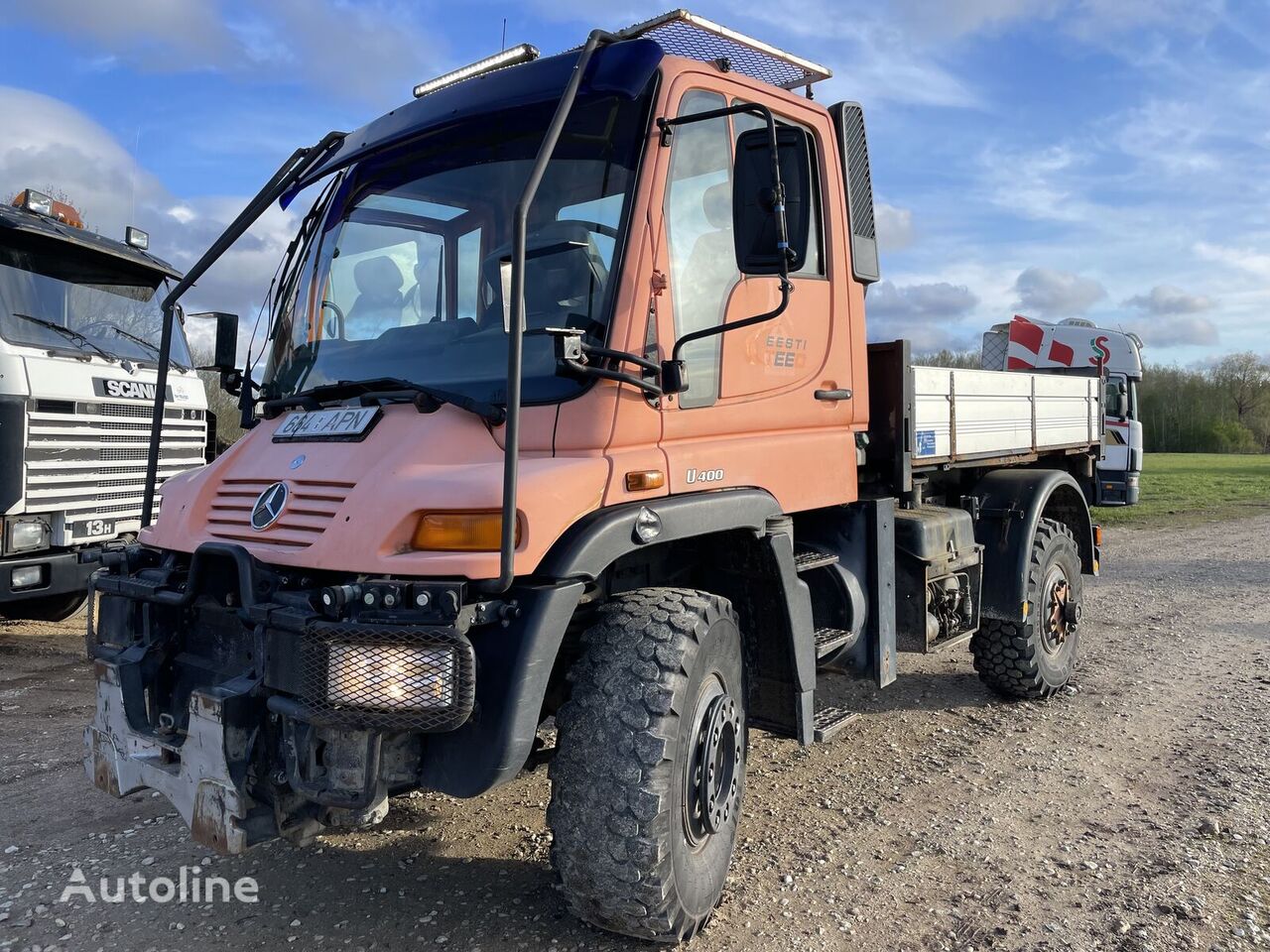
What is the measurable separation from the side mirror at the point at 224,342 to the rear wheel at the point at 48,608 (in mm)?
4377

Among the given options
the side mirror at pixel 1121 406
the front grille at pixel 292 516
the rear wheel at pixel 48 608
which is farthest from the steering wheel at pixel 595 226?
the side mirror at pixel 1121 406

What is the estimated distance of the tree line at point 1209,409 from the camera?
46.8m

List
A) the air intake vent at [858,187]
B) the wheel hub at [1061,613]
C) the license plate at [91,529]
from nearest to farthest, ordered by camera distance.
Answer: the air intake vent at [858,187]
the wheel hub at [1061,613]
the license plate at [91,529]

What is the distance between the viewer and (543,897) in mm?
3363

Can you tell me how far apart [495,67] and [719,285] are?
58.5 inches

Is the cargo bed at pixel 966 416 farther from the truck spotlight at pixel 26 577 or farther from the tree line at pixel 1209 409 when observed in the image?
the tree line at pixel 1209 409

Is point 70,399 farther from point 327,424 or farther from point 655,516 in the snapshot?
point 655,516

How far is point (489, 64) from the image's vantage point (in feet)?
13.0

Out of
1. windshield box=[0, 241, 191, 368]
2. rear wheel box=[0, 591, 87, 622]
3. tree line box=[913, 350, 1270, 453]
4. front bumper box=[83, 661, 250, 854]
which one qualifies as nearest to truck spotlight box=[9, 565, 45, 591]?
rear wheel box=[0, 591, 87, 622]

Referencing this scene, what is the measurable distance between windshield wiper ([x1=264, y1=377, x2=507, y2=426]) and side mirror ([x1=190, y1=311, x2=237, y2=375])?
59cm

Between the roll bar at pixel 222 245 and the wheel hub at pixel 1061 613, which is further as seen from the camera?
the wheel hub at pixel 1061 613

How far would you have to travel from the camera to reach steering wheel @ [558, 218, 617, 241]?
308 centimetres

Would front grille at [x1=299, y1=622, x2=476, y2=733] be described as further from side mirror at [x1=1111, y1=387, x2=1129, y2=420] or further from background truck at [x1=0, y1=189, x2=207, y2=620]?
side mirror at [x1=1111, y1=387, x2=1129, y2=420]

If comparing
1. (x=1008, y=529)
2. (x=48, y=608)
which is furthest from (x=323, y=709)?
(x=48, y=608)
